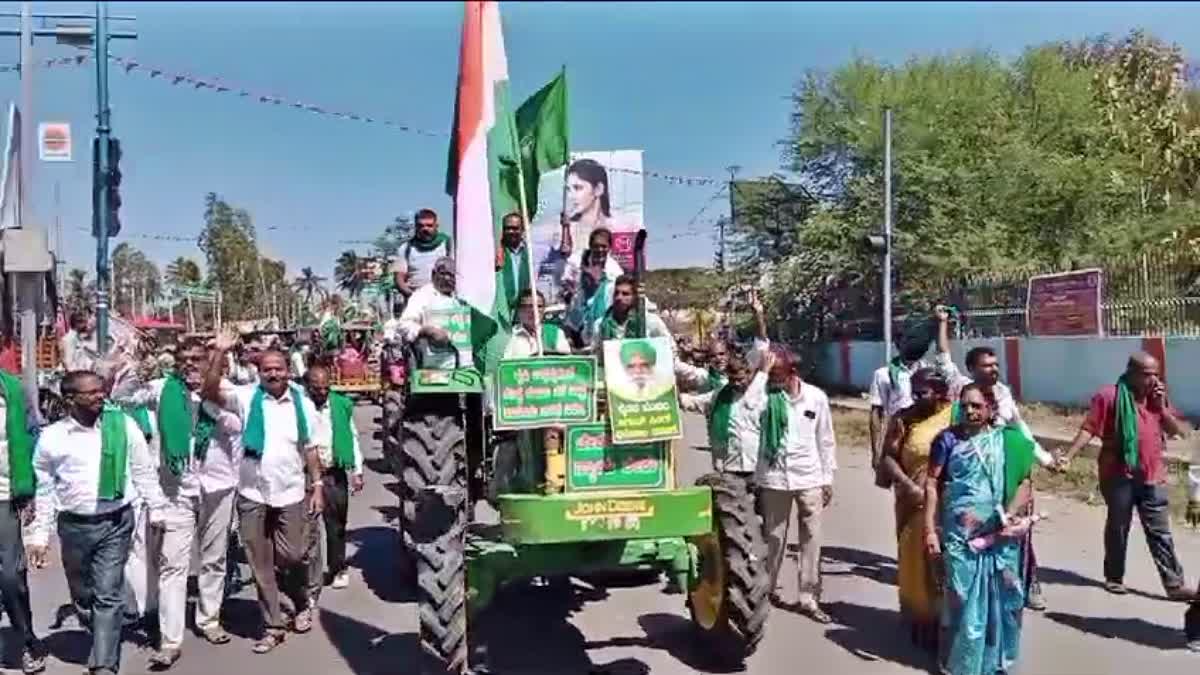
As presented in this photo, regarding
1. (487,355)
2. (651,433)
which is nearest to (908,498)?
(651,433)

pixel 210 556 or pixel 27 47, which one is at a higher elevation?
pixel 27 47

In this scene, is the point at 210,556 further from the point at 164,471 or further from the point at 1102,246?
the point at 1102,246

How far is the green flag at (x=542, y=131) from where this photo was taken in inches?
319

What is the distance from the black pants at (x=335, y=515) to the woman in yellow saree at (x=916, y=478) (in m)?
3.99

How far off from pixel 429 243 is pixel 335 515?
2.38 m

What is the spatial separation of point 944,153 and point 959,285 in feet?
17.0

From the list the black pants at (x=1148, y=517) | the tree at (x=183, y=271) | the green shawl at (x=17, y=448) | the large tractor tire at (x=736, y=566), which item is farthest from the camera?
the tree at (x=183, y=271)

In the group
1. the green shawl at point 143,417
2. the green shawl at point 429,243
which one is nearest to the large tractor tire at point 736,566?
the green shawl at point 143,417

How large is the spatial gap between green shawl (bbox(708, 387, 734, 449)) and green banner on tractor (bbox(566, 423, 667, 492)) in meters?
1.78

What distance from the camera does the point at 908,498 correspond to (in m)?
7.59

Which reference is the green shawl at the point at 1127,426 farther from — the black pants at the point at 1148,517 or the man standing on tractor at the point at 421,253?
the man standing on tractor at the point at 421,253

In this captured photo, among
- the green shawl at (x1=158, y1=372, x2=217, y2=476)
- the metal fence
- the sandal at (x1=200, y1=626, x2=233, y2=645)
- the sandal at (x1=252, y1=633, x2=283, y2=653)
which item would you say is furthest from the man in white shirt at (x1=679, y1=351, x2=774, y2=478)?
the metal fence

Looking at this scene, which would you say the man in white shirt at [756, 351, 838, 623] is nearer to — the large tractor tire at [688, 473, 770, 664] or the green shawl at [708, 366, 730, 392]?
the green shawl at [708, 366, 730, 392]

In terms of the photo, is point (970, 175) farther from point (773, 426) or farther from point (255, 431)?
point (255, 431)
